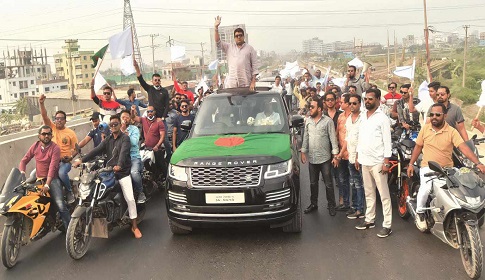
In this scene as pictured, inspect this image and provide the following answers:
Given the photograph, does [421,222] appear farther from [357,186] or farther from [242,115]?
[242,115]

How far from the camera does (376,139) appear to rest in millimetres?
5680

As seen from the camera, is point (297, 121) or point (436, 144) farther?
point (297, 121)

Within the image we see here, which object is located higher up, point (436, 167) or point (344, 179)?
point (436, 167)

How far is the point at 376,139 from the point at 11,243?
4.69 metres

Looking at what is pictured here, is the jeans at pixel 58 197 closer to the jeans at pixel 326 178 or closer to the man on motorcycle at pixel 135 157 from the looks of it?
the man on motorcycle at pixel 135 157

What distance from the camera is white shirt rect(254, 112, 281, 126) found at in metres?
6.55

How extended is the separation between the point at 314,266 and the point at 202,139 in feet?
7.80

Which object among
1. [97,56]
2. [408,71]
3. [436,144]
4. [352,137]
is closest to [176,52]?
[97,56]

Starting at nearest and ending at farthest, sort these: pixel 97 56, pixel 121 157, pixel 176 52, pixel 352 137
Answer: pixel 121 157, pixel 352 137, pixel 97 56, pixel 176 52

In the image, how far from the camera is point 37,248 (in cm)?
592

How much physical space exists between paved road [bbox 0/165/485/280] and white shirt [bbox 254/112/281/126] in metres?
1.56

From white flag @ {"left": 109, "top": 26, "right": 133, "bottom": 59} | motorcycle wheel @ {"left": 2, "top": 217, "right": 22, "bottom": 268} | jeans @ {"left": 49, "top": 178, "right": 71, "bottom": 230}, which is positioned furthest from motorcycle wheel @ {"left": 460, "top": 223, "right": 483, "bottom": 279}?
white flag @ {"left": 109, "top": 26, "right": 133, "bottom": 59}

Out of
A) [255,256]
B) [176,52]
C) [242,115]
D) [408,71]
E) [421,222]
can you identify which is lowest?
[255,256]

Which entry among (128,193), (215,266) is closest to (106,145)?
(128,193)
